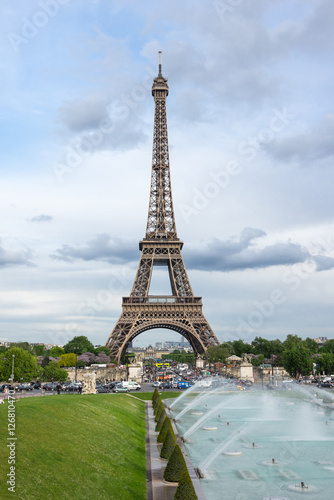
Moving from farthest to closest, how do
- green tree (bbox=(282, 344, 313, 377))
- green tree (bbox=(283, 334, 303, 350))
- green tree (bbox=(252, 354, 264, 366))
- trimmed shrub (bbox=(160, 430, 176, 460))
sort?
1. green tree (bbox=(283, 334, 303, 350))
2. green tree (bbox=(252, 354, 264, 366))
3. green tree (bbox=(282, 344, 313, 377))
4. trimmed shrub (bbox=(160, 430, 176, 460))

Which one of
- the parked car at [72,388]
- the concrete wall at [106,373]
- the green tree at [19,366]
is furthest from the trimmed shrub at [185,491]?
the concrete wall at [106,373]

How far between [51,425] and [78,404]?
29.7 ft

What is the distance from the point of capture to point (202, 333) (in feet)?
356

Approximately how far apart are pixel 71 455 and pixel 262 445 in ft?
52.4

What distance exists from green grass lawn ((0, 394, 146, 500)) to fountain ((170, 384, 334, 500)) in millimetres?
3879

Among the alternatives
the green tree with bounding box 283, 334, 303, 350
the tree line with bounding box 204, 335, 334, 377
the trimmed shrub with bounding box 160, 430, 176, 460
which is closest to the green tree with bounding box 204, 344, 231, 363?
the tree line with bounding box 204, 335, 334, 377

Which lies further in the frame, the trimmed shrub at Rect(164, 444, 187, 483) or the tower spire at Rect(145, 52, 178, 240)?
the tower spire at Rect(145, 52, 178, 240)

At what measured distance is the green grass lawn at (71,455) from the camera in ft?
61.0

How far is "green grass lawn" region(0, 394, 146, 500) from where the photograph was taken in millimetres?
18594

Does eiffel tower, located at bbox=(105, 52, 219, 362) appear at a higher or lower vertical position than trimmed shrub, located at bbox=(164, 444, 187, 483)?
higher

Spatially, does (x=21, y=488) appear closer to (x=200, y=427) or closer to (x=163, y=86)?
(x=200, y=427)

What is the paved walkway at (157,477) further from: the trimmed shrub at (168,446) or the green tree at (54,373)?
the green tree at (54,373)

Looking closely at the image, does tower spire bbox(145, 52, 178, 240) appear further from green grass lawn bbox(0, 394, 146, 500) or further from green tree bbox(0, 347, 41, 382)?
green grass lawn bbox(0, 394, 146, 500)

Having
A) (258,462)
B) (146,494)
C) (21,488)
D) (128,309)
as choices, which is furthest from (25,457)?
(128,309)
